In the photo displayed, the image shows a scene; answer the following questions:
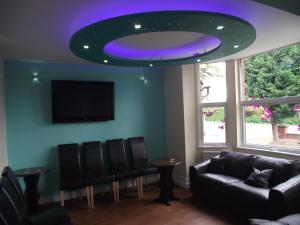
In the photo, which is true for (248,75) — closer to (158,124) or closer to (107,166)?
(158,124)

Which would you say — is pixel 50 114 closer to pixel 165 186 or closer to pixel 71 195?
pixel 71 195

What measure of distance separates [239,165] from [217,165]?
1.22 feet

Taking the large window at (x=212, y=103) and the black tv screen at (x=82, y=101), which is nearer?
the black tv screen at (x=82, y=101)

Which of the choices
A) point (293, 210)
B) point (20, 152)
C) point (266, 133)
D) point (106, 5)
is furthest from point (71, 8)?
point (266, 133)

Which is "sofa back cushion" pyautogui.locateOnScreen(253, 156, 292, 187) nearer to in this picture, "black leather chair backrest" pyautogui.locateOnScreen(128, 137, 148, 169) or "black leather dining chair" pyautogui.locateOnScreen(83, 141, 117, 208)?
"black leather chair backrest" pyautogui.locateOnScreen(128, 137, 148, 169)

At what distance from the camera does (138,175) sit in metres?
4.32

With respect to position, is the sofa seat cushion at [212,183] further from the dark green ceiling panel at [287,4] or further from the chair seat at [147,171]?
the dark green ceiling panel at [287,4]

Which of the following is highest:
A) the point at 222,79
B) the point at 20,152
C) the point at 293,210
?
the point at 222,79

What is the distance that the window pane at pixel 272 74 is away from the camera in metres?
3.79

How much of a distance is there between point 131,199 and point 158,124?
68.4 inches

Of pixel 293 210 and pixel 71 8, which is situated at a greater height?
pixel 71 8

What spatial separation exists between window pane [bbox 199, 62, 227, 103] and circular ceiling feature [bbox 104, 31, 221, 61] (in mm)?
1020

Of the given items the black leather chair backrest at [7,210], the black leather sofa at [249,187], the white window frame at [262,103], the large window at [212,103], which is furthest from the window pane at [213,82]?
the black leather chair backrest at [7,210]

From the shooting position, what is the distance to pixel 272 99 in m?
4.04
